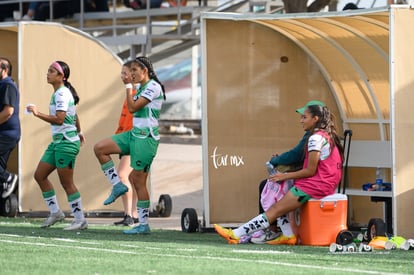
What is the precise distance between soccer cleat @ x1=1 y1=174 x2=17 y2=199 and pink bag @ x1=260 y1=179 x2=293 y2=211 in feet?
14.7

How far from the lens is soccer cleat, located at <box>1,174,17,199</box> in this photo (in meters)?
16.3

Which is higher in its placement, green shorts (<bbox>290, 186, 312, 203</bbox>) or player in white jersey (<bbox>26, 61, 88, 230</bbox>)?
player in white jersey (<bbox>26, 61, 88, 230</bbox>)

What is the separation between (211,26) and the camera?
14461 millimetres

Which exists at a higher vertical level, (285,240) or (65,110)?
(65,110)

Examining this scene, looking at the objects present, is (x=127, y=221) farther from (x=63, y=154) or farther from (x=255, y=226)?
(x=255, y=226)

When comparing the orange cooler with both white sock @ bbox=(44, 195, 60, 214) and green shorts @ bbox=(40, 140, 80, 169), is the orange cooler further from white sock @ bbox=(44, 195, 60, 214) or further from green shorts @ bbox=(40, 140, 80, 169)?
white sock @ bbox=(44, 195, 60, 214)

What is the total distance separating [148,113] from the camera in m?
13.3

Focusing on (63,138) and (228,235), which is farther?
(63,138)

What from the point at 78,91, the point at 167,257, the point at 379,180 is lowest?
the point at 167,257

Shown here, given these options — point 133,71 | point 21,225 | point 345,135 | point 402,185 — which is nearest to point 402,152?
point 402,185

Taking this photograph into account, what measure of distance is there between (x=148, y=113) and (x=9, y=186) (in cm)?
368

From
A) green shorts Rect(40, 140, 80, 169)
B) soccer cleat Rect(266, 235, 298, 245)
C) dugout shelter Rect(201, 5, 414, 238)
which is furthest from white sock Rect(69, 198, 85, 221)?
soccer cleat Rect(266, 235, 298, 245)

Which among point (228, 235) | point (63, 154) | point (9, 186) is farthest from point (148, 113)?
point (9, 186)

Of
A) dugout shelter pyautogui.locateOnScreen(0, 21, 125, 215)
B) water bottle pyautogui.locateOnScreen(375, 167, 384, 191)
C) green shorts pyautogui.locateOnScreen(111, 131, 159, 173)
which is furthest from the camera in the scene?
dugout shelter pyautogui.locateOnScreen(0, 21, 125, 215)
